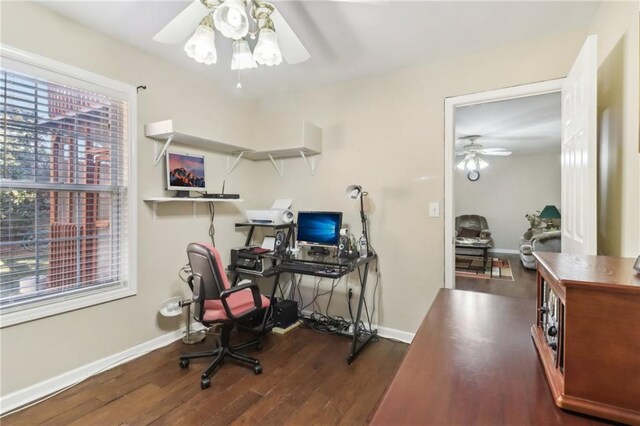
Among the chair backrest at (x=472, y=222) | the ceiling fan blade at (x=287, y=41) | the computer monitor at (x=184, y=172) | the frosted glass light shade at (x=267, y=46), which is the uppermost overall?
the ceiling fan blade at (x=287, y=41)

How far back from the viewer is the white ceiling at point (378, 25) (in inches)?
74.7

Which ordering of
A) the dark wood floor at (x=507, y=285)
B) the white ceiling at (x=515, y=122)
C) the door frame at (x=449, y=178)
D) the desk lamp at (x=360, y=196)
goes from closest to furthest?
the door frame at (x=449, y=178), the desk lamp at (x=360, y=196), the white ceiling at (x=515, y=122), the dark wood floor at (x=507, y=285)

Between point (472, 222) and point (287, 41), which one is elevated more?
point (287, 41)

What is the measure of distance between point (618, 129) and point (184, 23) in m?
2.22

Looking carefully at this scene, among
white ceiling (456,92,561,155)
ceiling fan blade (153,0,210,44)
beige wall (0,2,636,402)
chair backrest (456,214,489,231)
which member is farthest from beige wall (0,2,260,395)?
chair backrest (456,214,489,231)

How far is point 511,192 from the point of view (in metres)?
7.41

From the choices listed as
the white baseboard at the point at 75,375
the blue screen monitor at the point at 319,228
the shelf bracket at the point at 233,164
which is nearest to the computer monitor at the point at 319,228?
the blue screen monitor at the point at 319,228

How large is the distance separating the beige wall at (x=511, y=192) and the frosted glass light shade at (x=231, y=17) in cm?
764

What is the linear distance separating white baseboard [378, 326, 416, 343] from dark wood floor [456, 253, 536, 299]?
1.78 m

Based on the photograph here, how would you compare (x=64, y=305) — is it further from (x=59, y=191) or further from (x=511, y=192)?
(x=511, y=192)

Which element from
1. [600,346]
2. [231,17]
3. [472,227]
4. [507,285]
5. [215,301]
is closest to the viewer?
[600,346]

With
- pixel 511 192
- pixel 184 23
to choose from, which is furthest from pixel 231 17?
pixel 511 192

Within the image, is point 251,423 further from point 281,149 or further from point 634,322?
point 281,149

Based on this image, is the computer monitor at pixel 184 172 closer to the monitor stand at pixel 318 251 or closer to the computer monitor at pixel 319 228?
the computer monitor at pixel 319 228
